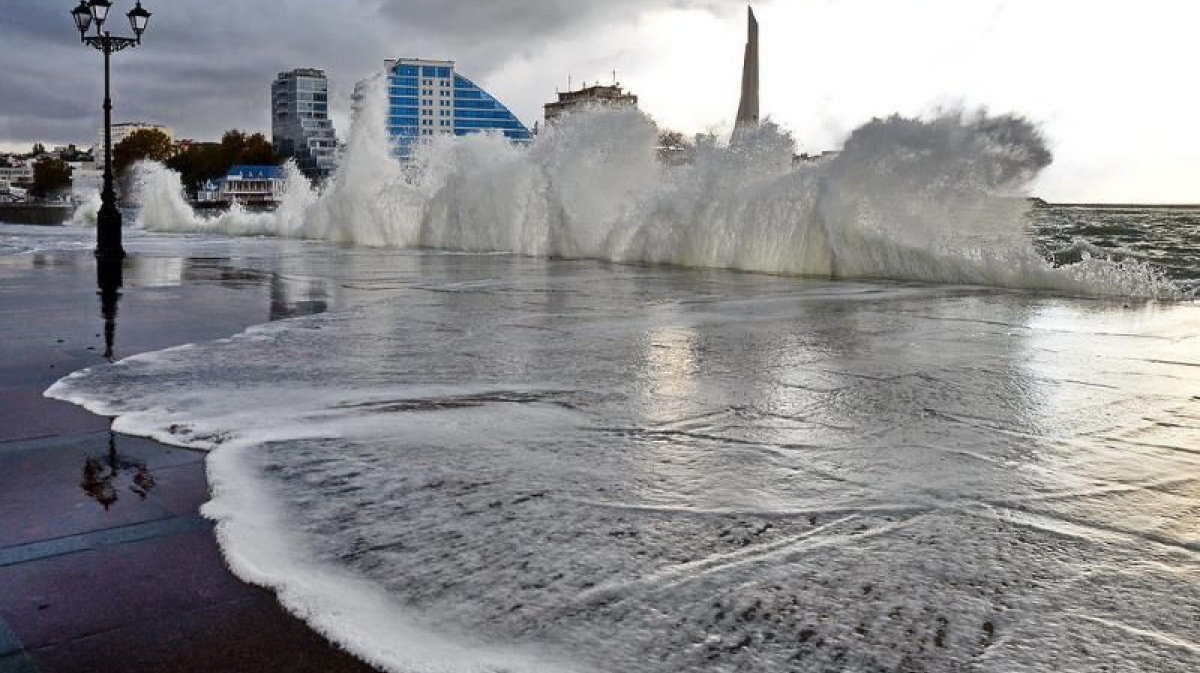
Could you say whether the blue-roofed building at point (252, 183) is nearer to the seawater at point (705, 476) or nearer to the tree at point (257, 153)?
the tree at point (257, 153)

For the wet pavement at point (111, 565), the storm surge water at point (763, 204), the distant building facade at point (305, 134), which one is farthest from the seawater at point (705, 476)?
the distant building facade at point (305, 134)

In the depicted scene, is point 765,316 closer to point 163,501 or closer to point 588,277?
point 588,277

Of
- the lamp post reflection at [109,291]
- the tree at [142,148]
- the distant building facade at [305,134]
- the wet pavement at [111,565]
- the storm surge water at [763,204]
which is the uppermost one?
the distant building facade at [305,134]

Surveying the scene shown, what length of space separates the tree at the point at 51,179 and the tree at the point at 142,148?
96.1 ft

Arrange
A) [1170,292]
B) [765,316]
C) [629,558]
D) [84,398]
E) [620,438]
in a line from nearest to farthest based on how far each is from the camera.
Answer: [629,558]
[620,438]
[84,398]
[765,316]
[1170,292]

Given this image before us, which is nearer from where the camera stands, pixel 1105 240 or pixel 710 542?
pixel 710 542

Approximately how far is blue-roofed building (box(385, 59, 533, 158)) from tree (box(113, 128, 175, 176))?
48.3 meters

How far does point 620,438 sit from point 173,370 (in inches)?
117

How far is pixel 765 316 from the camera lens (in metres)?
9.12

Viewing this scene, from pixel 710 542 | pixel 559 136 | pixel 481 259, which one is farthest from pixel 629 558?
pixel 559 136

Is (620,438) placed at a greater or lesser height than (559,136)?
lesser

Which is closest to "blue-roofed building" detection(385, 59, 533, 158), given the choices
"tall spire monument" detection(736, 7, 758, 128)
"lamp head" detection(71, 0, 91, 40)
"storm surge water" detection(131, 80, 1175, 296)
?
"tall spire monument" detection(736, 7, 758, 128)

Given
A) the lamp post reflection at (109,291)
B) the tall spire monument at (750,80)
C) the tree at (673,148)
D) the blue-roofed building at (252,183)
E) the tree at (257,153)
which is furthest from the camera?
the tree at (257,153)

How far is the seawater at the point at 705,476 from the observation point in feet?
7.36
